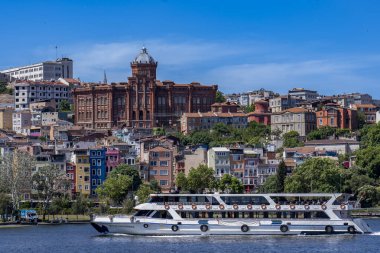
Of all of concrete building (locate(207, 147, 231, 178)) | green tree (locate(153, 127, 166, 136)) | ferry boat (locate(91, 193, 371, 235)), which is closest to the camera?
ferry boat (locate(91, 193, 371, 235))

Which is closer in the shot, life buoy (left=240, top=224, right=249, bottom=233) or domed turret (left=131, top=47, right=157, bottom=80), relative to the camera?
life buoy (left=240, top=224, right=249, bottom=233)

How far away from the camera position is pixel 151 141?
14762 centimetres

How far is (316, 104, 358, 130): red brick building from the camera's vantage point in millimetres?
174075

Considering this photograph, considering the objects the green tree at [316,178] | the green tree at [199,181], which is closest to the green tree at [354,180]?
the green tree at [316,178]

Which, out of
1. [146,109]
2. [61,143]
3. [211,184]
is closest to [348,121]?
[146,109]

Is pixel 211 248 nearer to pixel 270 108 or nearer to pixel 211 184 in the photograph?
pixel 211 184

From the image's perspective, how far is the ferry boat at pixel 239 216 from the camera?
79.2 meters

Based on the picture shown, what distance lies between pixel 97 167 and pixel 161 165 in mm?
7610

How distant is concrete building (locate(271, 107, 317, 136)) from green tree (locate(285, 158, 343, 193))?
2011 inches

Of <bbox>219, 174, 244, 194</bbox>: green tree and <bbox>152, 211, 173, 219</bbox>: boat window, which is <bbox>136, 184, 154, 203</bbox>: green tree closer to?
<bbox>219, 174, 244, 194</bbox>: green tree

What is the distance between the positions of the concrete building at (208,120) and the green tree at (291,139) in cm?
1293

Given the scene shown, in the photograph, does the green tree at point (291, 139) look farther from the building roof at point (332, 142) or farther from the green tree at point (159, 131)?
the green tree at point (159, 131)

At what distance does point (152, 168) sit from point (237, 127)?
1831 inches

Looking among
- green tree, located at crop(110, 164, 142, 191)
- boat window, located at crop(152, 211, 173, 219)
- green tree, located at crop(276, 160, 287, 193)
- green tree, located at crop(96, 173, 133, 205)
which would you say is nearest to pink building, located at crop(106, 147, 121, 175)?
green tree, located at crop(110, 164, 142, 191)
